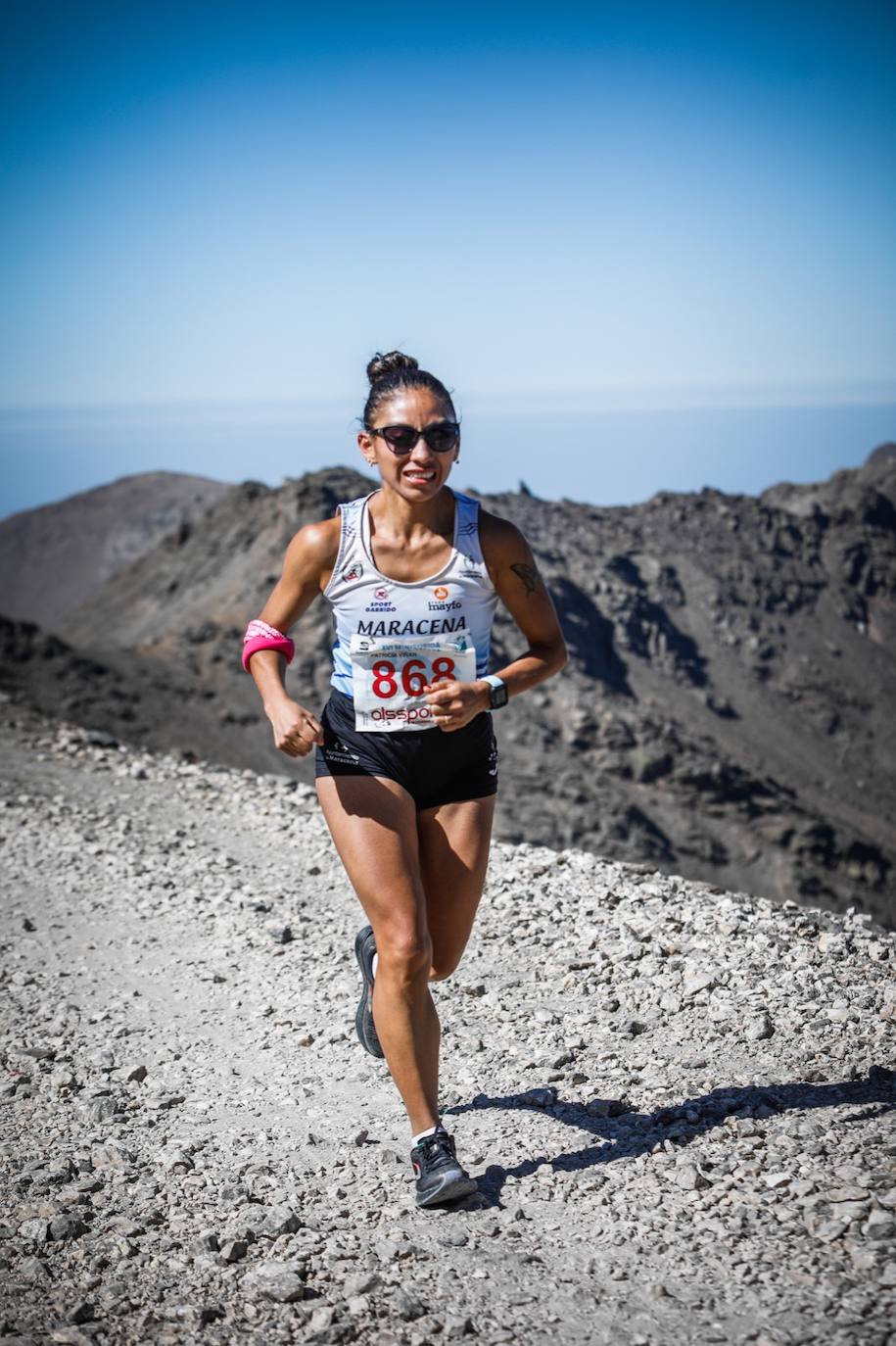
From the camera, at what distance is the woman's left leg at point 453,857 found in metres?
4.17

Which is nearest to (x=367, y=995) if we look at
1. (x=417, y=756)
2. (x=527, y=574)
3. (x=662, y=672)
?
(x=417, y=756)

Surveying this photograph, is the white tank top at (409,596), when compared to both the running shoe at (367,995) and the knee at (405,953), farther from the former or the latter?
the running shoe at (367,995)

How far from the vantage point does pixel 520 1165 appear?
427cm

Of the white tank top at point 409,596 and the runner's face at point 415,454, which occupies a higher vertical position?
the runner's face at point 415,454

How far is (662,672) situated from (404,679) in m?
62.4

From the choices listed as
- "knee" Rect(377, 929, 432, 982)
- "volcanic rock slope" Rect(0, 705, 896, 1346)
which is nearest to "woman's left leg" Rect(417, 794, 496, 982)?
"knee" Rect(377, 929, 432, 982)

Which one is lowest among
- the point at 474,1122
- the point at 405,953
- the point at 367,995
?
the point at 474,1122

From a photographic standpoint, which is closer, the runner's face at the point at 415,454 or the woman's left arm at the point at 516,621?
the woman's left arm at the point at 516,621

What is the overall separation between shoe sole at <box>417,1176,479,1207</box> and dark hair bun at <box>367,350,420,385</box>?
290cm

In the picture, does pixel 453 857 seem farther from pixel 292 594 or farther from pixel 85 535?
pixel 85 535

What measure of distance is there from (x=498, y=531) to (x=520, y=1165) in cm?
236

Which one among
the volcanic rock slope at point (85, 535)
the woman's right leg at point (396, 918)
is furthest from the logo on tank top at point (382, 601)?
the volcanic rock slope at point (85, 535)

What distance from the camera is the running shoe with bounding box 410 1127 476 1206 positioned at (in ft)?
12.7

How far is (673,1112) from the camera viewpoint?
180 inches
